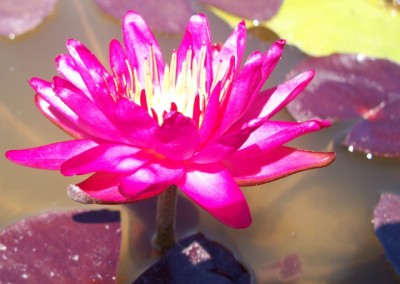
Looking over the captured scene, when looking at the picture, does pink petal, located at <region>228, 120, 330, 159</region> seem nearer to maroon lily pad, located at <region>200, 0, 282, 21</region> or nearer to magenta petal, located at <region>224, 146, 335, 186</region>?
magenta petal, located at <region>224, 146, 335, 186</region>

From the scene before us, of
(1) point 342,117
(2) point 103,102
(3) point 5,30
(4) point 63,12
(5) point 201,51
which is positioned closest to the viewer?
(2) point 103,102

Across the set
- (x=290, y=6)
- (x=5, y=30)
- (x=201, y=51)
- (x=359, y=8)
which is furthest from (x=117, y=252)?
(x=359, y=8)

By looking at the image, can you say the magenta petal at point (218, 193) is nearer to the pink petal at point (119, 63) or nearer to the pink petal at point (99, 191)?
the pink petal at point (99, 191)

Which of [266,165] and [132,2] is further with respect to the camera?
[132,2]

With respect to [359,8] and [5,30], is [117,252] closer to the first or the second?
[5,30]

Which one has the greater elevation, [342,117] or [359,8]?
[359,8]

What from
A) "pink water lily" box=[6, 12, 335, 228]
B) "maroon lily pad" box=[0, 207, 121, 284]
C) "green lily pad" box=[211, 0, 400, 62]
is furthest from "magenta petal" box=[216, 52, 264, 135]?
"green lily pad" box=[211, 0, 400, 62]

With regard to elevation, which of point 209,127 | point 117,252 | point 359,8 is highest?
point 209,127
